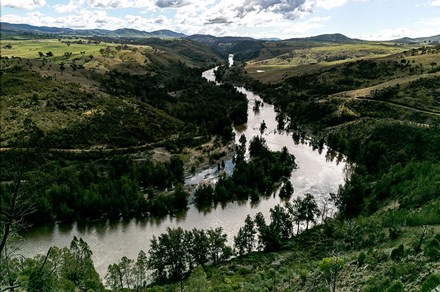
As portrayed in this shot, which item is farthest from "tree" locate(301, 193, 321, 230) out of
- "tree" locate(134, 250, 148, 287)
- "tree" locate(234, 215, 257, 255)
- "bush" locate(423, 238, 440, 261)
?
"bush" locate(423, 238, 440, 261)

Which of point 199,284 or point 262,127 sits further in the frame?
point 262,127

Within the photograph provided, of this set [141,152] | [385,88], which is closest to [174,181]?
[141,152]

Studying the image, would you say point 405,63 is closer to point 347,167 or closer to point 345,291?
point 347,167

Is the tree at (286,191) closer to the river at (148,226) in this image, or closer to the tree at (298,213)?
the river at (148,226)

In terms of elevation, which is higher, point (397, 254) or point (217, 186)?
point (397, 254)

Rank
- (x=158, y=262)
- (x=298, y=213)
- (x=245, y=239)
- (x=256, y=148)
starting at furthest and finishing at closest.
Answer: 1. (x=256, y=148)
2. (x=298, y=213)
3. (x=245, y=239)
4. (x=158, y=262)

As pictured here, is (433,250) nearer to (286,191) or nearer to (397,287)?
(397,287)

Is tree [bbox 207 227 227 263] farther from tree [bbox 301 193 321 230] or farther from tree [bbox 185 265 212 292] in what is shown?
tree [bbox 185 265 212 292]

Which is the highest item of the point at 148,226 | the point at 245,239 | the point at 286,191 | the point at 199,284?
the point at 199,284

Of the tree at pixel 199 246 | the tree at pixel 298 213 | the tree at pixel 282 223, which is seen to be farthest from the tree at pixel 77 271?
the tree at pixel 298 213

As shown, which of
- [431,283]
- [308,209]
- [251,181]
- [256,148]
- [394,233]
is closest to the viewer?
[431,283]

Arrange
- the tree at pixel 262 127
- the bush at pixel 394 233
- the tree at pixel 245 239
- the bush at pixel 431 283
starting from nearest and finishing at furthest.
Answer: the bush at pixel 431 283 → the bush at pixel 394 233 → the tree at pixel 245 239 → the tree at pixel 262 127

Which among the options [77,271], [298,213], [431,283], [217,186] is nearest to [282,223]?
[298,213]
